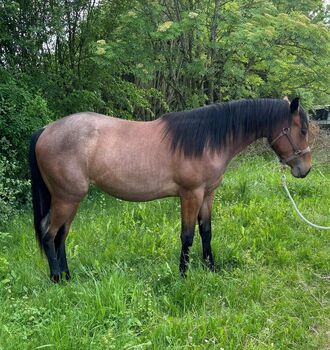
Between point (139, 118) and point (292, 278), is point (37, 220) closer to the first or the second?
point (292, 278)

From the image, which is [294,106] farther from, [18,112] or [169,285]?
[18,112]

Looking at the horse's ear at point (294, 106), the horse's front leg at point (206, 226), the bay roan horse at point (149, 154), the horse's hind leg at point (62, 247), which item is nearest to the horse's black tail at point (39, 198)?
the bay roan horse at point (149, 154)

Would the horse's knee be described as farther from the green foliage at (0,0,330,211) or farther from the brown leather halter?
the green foliage at (0,0,330,211)

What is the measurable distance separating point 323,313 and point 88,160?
89.1 inches

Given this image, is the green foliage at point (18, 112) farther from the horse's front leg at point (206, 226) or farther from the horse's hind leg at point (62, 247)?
the horse's front leg at point (206, 226)

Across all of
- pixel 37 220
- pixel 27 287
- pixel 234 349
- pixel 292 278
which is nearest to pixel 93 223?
pixel 37 220

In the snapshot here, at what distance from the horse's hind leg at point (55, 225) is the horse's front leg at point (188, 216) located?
971 mm

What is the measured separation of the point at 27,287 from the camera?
342 centimetres

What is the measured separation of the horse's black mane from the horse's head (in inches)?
1.4

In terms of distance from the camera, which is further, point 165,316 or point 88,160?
point 88,160

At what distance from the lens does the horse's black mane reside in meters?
3.58

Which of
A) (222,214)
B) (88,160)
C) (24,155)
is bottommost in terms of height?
(222,214)

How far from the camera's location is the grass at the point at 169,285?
104 inches

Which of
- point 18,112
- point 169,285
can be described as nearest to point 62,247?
point 169,285
